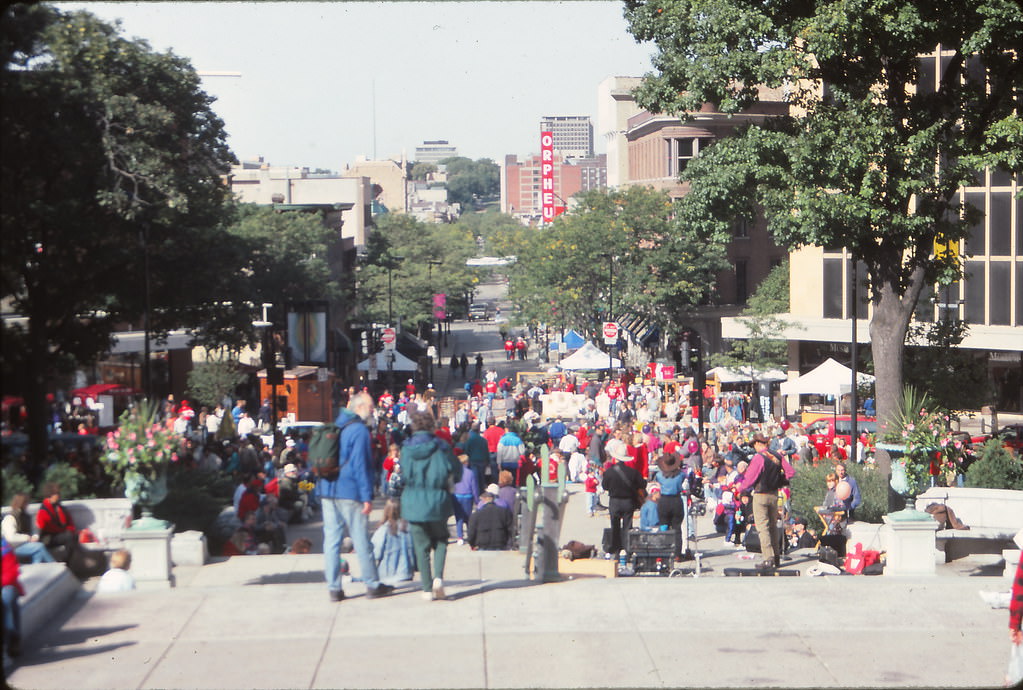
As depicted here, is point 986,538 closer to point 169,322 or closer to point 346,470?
point 346,470

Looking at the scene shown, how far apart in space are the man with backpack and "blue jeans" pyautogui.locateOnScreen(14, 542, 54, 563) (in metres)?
7.50

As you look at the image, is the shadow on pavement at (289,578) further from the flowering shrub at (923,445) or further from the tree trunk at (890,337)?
the tree trunk at (890,337)

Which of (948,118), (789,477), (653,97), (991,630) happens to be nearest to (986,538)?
(789,477)

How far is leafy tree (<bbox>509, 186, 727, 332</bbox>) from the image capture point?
5925cm

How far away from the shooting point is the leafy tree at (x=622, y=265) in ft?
194

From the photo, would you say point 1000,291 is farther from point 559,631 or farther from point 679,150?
point 559,631

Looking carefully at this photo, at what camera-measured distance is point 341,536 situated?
9.91 metres

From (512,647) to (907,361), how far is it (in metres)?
17.5

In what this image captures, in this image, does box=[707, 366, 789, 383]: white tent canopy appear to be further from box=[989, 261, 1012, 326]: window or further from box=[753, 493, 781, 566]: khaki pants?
box=[753, 493, 781, 566]: khaki pants

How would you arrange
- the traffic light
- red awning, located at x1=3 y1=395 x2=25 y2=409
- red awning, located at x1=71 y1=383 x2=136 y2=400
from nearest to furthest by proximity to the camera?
red awning, located at x1=3 y1=395 x2=25 y2=409
red awning, located at x1=71 y1=383 x2=136 y2=400
the traffic light

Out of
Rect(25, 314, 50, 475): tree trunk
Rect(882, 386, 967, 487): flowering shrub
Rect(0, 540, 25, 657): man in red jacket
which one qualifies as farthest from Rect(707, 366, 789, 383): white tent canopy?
Rect(0, 540, 25, 657): man in red jacket

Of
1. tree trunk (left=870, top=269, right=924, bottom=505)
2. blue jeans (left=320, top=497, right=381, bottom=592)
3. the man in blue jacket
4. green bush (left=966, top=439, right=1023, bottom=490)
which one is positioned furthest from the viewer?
tree trunk (left=870, top=269, right=924, bottom=505)

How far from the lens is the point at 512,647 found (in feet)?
28.9

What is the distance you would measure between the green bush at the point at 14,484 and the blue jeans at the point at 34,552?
47 centimetres
